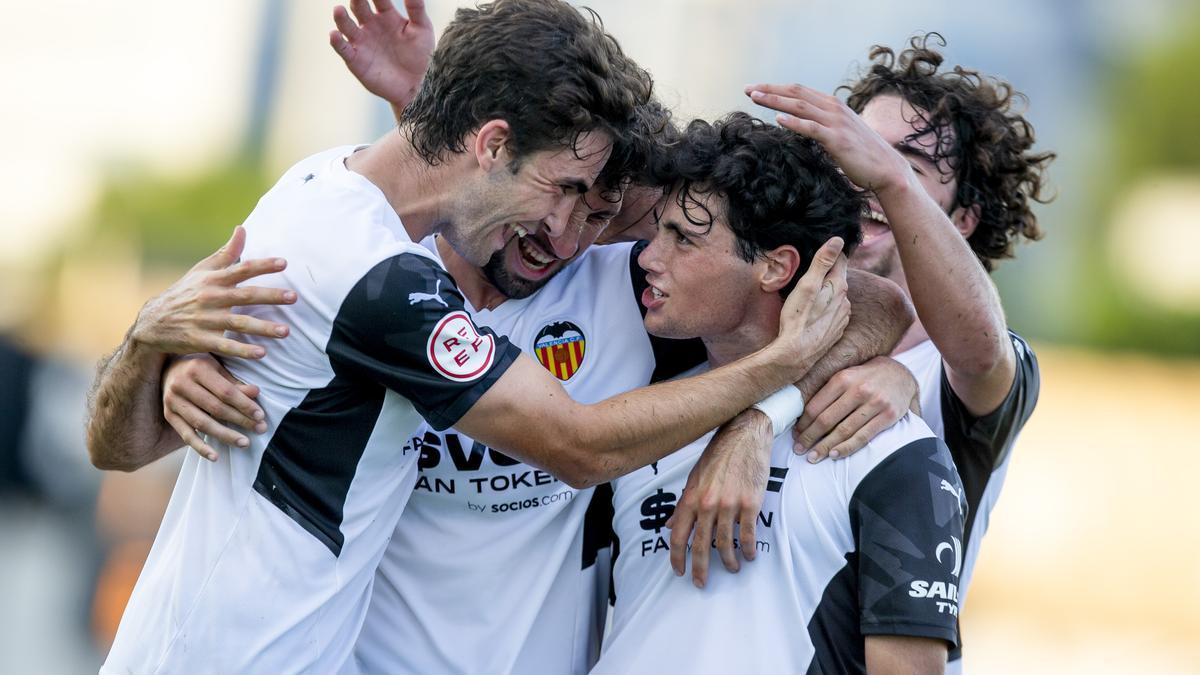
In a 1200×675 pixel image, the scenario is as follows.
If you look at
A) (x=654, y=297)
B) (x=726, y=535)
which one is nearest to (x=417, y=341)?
(x=654, y=297)

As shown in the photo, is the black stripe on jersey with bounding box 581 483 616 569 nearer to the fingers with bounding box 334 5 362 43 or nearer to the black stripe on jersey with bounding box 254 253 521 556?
the black stripe on jersey with bounding box 254 253 521 556

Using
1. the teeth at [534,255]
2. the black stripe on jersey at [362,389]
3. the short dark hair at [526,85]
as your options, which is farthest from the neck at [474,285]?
the black stripe on jersey at [362,389]

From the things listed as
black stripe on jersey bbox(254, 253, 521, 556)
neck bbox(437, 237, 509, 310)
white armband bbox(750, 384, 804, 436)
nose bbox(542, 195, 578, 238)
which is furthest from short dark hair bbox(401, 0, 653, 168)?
white armband bbox(750, 384, 804, 436)

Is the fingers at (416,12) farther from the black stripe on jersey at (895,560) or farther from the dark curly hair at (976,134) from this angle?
the black stripe on jersey at (895,560)

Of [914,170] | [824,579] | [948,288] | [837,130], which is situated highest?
[914,170]

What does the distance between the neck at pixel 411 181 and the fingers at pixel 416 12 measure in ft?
3.21

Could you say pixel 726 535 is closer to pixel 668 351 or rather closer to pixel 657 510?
pixel 657 510

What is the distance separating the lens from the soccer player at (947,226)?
3584mm

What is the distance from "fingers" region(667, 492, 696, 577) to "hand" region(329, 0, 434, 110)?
193 centimetres

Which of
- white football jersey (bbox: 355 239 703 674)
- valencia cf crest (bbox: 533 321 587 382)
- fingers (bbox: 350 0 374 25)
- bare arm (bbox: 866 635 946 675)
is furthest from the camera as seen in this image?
fingers (bbox: 350 0 374 25)

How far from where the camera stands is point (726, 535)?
136 inches

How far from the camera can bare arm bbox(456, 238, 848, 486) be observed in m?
3.42

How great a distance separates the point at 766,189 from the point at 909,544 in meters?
1.07

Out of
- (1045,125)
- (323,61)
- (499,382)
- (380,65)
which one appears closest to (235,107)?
(323,61)
